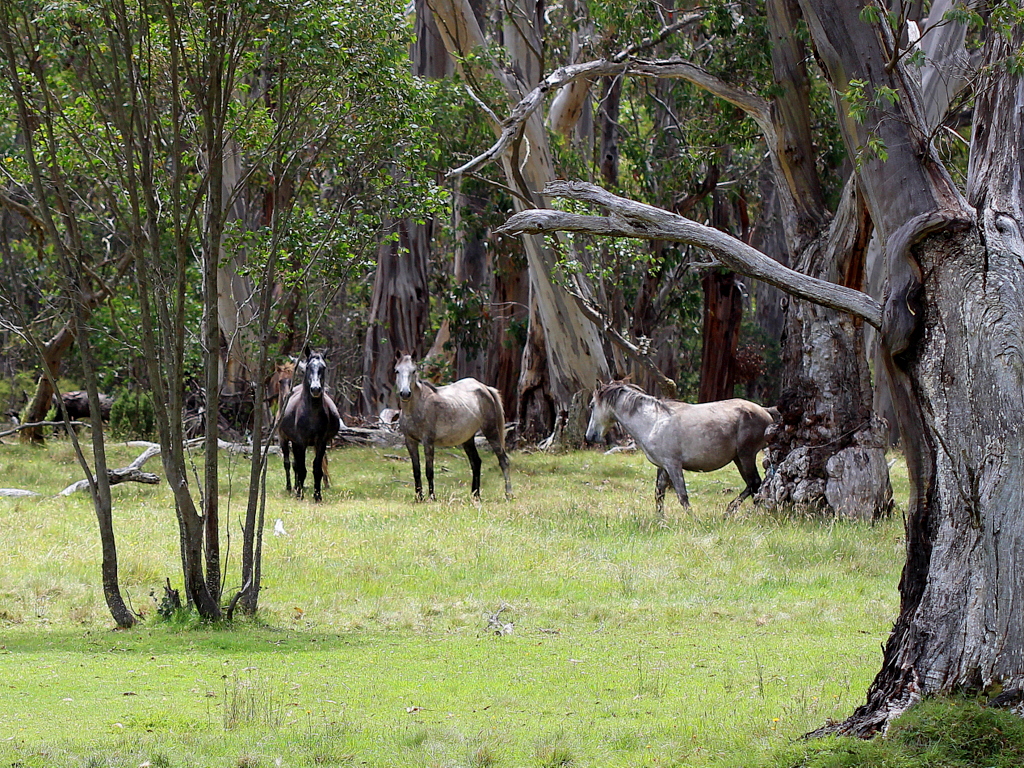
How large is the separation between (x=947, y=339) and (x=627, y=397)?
9827 mm

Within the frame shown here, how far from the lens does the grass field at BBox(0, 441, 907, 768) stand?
5.98 metres

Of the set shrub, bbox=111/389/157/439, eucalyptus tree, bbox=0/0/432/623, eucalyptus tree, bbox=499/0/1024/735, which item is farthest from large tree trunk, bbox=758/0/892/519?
shrub, bbox=111/389/157/439

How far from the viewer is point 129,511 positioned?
14617 mm

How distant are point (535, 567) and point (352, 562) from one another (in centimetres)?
187

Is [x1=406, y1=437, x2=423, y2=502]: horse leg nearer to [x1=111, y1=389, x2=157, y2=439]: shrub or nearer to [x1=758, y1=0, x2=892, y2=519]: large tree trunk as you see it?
[x1=758, y1=0, x2=892, y2=519]: large tree trunk

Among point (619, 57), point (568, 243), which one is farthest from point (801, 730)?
point (568, 243)

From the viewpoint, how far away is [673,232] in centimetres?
621

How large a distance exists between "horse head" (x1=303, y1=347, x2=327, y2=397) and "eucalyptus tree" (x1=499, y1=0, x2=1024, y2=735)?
1098cm

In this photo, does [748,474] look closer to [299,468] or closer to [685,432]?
[685,432]

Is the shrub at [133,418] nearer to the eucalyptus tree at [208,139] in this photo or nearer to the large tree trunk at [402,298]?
the large tree trunk at [402,298]

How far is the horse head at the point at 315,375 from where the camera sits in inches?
661

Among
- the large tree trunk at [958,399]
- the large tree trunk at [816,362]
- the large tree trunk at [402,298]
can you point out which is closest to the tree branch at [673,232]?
the large tree trunk at [958,399]

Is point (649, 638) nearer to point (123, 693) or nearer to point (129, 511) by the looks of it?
point (123, 693)

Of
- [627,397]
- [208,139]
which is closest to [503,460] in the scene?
[627,397]
